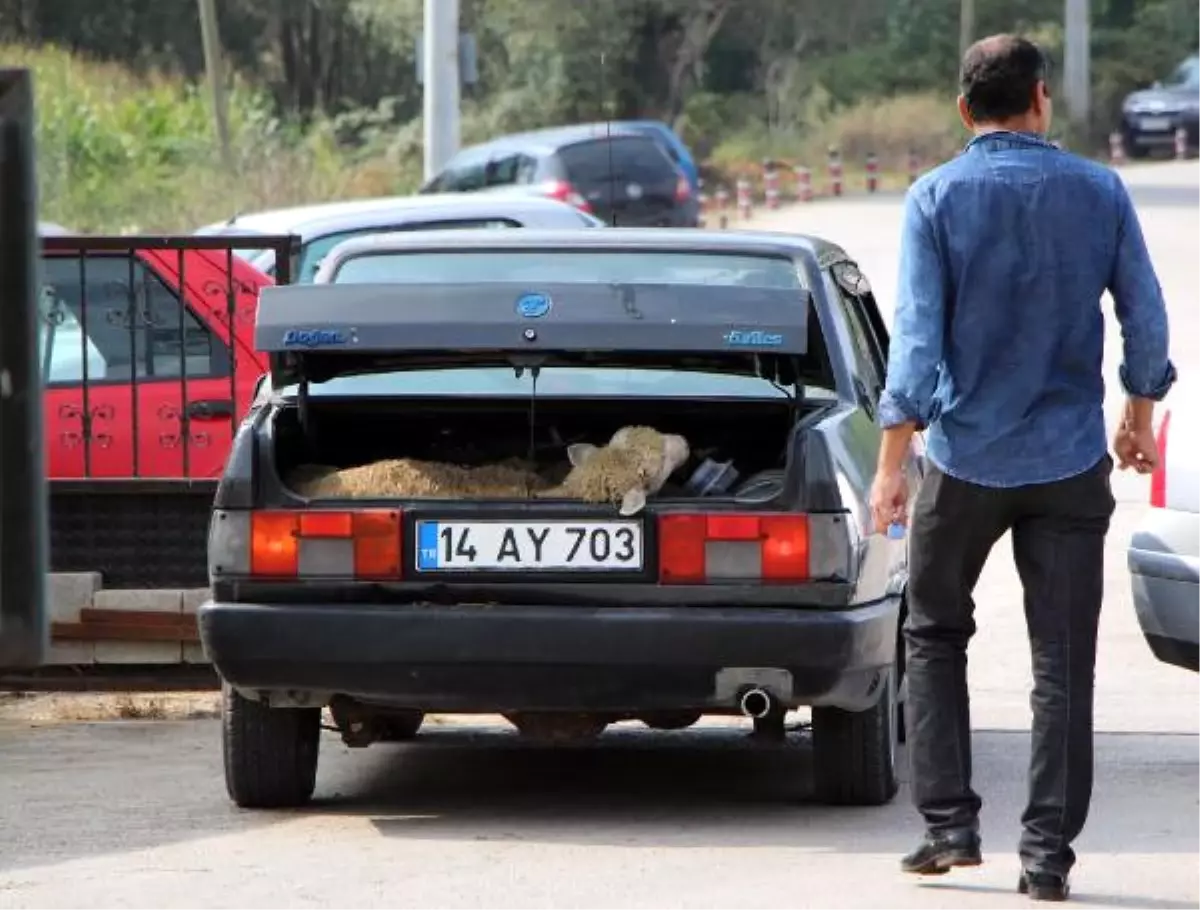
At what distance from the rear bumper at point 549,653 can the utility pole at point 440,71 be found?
63.8 ft

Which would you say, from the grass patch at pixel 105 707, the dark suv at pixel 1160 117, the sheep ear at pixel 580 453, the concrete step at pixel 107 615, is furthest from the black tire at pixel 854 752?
the dark suv at pixel 1160 117

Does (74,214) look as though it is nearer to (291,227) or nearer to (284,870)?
(291,227)

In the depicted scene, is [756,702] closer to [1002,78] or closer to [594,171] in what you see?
[1002,78]

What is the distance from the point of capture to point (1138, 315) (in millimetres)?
6336

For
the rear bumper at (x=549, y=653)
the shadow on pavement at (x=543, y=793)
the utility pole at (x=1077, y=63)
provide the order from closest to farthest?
the rear bumper at (x=549, y=653) < the shadow on pavement at (x=543, y=793) < the utility pole at (x=1077, y=63)

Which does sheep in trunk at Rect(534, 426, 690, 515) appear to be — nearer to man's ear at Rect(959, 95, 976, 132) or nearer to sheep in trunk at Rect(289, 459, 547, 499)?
sheep in trunk at Rect(289, 459, 547, 499)

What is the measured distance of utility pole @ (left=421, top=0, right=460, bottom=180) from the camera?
26.3m

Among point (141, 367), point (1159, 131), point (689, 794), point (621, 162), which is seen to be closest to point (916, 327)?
point (689, 794)

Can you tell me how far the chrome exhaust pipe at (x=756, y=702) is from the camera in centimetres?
712

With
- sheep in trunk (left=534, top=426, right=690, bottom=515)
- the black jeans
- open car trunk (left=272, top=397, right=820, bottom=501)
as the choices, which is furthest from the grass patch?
the black jeans

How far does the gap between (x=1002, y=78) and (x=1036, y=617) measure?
3.72ft

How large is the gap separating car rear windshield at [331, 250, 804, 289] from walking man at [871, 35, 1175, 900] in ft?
5.48

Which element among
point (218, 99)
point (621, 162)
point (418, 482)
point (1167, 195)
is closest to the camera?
point (418, 482)

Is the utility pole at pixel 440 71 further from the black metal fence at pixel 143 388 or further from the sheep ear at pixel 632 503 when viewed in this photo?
the sheep ear at pixel 632 503
